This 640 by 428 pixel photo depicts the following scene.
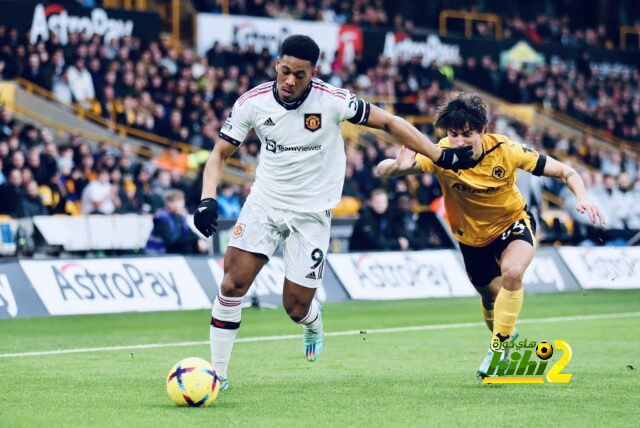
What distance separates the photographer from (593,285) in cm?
2141

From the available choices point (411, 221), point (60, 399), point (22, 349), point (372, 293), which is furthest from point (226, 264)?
point (411, 221)

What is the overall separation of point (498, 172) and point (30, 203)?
1156 centimetres

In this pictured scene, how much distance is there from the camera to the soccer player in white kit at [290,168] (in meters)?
8.76

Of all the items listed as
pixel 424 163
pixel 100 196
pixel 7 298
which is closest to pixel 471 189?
pixel 424 163

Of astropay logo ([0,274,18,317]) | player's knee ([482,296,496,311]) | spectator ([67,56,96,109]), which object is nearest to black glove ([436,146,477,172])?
player's knee ([482,296,496,311])

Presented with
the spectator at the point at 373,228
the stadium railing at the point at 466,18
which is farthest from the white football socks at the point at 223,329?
the stadium railing at the point at 466,18

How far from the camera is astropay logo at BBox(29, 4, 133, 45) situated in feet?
90.0

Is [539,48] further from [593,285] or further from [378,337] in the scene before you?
[378,337]

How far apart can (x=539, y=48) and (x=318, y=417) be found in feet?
121

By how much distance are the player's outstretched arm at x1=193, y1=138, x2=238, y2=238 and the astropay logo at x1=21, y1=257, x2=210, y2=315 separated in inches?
296

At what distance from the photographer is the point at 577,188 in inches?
367

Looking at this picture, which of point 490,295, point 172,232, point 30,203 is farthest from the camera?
point 30,203

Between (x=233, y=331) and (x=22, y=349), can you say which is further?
(x=22, y=349)

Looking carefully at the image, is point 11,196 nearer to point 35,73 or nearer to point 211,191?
point 35,73
